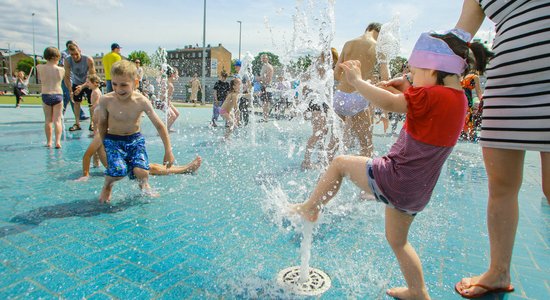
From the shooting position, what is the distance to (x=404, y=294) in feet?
6.06

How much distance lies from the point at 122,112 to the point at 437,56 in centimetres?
303

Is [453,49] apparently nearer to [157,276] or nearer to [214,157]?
[157,276]

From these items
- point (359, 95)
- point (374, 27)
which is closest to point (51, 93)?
point (359, 95)

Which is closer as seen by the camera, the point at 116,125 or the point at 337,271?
the point at 337,271

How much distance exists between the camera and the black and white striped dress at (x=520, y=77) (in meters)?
1.67

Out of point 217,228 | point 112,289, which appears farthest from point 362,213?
point 112,289

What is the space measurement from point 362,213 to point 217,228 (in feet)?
4.76

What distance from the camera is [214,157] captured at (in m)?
5.86

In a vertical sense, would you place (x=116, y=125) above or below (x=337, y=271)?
above

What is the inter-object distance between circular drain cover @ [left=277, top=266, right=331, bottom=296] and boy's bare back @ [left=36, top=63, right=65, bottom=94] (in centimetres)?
617

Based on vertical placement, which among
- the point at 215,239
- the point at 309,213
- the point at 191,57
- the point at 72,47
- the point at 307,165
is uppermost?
the point at 191,57

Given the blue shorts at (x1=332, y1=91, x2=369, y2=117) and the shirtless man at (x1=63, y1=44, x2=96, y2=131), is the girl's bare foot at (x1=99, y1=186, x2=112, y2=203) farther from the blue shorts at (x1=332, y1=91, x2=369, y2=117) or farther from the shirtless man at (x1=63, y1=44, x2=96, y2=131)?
the shirtless man at (x1=63, y1=44, x2=96, y2=131)

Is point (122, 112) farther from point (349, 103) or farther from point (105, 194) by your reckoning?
point (349, 103)

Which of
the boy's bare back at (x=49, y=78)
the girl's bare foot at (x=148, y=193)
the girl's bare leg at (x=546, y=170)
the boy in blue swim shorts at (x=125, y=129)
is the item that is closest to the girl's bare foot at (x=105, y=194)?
the boy in blue swim shorts at (x=125, y=129)
